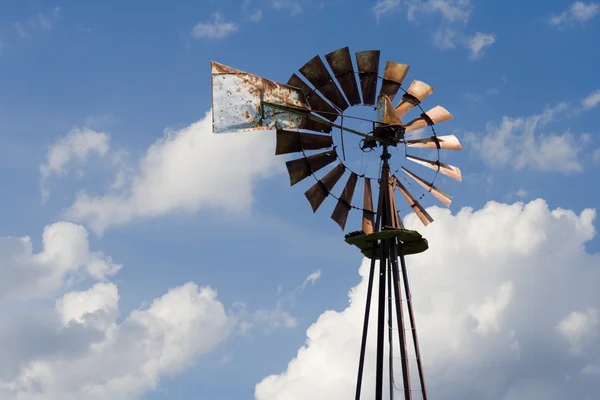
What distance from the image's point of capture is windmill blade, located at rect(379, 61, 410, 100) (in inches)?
850

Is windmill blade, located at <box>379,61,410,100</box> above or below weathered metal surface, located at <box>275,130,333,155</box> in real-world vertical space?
above

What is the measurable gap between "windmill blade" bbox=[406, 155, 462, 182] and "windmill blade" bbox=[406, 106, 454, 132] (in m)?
0.73

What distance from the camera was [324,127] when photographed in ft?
68.7

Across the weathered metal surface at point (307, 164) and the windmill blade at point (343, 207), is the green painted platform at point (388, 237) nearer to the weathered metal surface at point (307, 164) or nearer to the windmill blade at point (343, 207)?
the windmill blade at point (343, 207)

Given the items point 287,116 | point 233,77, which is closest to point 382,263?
point 287,116

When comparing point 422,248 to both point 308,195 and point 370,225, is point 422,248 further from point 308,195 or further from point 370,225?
point 308,195

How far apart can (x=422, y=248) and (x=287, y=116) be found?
4004 mm

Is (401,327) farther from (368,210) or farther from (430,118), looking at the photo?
(430,118)

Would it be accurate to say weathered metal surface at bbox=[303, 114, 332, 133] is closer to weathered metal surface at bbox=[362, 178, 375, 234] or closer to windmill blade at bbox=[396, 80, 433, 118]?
weathered metal surface at bbox=[362, 178, 375, 234]

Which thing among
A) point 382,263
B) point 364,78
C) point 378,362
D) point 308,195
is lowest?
point 378,362

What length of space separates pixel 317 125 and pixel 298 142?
554 mm

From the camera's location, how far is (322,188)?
21188 millimetres

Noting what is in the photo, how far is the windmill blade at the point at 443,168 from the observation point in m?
22.1

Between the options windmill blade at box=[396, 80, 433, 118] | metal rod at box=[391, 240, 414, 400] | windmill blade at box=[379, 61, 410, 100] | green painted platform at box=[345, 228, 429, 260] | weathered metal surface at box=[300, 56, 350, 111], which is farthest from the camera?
windmill blade at box=[396, 80, 433, 118]
